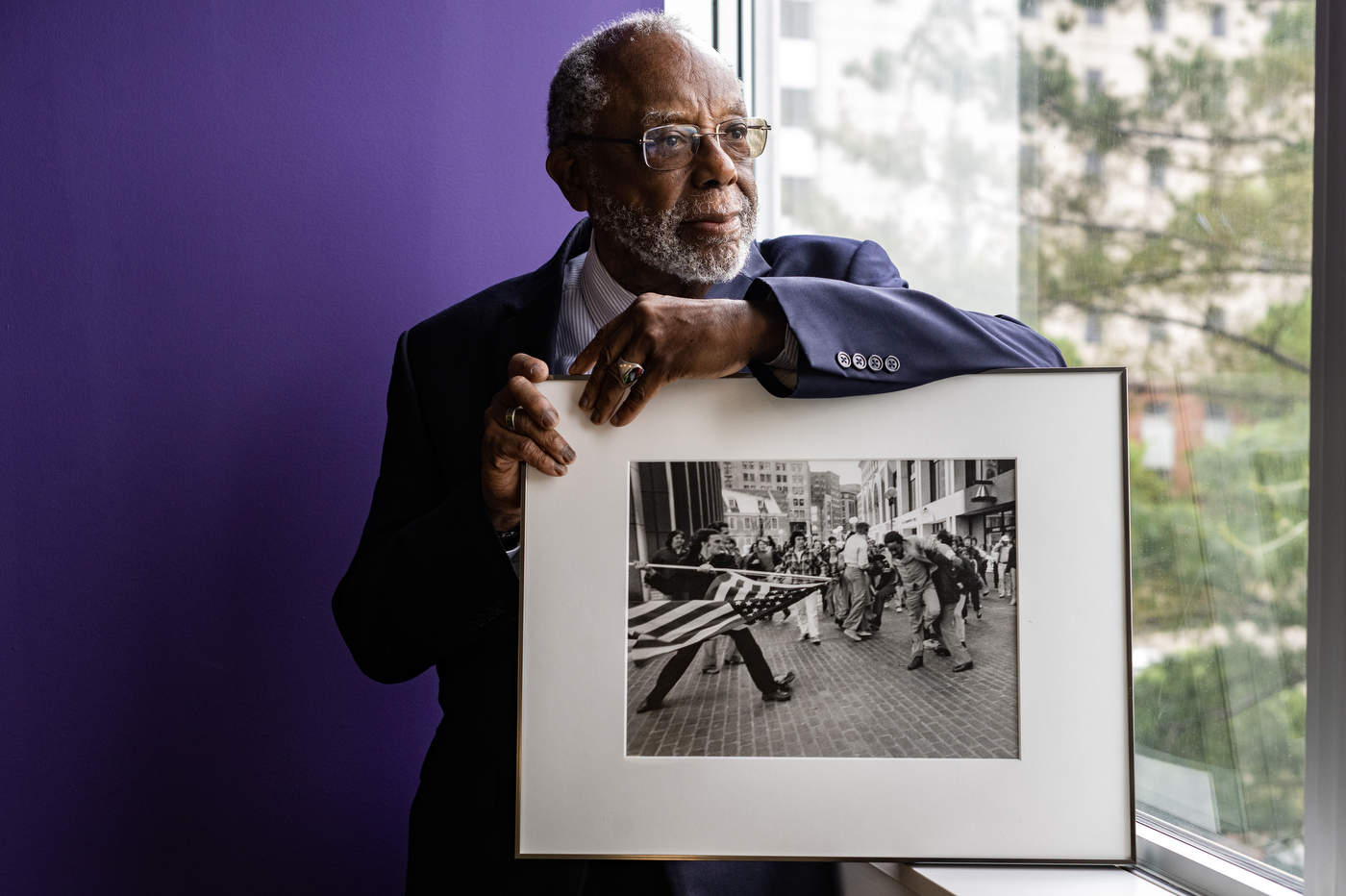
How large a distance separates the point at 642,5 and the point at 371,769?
1.61 meters

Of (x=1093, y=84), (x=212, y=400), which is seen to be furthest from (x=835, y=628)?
(x=212, y=400)

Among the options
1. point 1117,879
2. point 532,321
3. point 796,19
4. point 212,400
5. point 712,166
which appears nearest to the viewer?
point 1117,879

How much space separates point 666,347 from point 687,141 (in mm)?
441

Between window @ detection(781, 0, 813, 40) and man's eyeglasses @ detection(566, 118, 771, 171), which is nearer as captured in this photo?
man's eyeglasses @ detection(566, 118, 771, 171)

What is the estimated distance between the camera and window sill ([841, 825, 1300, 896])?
960 millimetres

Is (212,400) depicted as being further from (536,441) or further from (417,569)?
(536,441)

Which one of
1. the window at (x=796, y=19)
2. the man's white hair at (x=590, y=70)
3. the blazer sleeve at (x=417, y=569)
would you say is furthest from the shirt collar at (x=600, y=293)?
the window at (x=796, y=19)

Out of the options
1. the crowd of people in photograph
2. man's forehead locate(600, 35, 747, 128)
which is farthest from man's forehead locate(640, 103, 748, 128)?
the crowd of people in photograph

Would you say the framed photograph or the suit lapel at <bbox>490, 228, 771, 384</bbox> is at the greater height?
the suit lapel at <bbox>490, 228, 771, 384</bbox>

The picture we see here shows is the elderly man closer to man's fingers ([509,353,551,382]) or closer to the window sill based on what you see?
man's fingers ([509,353,551,382])

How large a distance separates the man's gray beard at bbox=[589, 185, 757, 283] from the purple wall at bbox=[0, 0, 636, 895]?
64 cm

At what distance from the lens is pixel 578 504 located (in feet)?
2.81

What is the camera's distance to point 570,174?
4.38 ft

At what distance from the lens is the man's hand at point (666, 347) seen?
2.75ft
